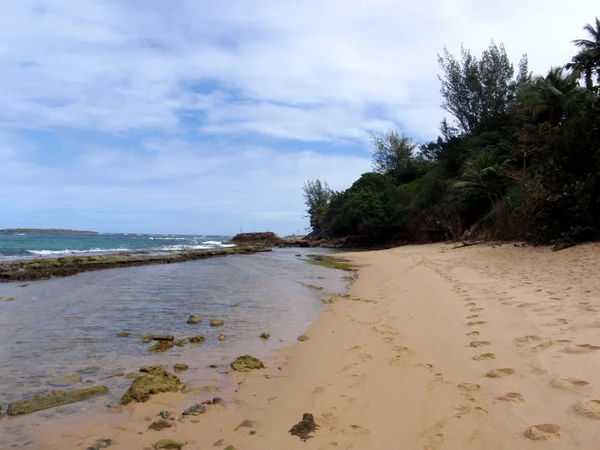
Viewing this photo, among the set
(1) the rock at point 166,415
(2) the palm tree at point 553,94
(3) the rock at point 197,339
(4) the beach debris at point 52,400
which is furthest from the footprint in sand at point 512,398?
(2) the palm tree at point 553,94

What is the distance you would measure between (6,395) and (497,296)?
7.27 m

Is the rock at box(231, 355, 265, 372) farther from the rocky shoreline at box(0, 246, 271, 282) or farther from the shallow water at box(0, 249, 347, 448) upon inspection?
the rocky shoreline at box(0, 246, 271, 282)

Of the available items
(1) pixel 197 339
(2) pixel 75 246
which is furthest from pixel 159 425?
(2) pixel 75 246

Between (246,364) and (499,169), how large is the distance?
2192 cm

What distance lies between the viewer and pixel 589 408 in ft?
8.82

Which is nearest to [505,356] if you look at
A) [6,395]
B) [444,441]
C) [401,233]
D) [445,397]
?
[445,397]

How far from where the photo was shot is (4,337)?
6340 millimetres

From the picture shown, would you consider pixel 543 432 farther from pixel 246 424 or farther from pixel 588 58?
pixel 588 58

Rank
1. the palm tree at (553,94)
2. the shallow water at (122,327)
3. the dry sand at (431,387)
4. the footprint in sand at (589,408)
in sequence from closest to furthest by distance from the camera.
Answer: the footprint in sand at (589,408) < the dry sand at (431,387) < the shallow water at (122,327) < the palm tree at (553,94)

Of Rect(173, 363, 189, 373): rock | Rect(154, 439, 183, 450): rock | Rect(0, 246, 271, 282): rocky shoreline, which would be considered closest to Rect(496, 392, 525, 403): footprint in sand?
Rect(154, 439, 183, 450): rock

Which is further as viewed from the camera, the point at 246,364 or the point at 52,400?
the point at 246,364

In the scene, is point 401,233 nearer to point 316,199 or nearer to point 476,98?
point 476,98

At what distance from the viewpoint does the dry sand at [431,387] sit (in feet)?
9.02

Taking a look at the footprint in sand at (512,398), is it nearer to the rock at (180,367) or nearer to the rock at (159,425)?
the rock at (159,425)
